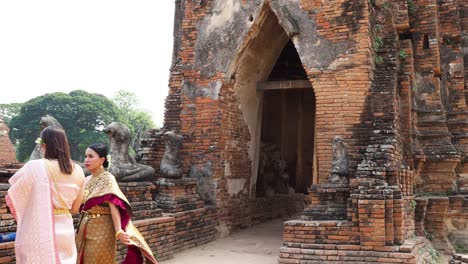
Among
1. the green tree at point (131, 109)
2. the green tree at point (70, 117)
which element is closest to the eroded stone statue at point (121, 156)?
the green tree at point (70, 117)

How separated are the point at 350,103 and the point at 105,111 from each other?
32648 millimetres

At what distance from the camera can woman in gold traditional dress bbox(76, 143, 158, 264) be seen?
397cm

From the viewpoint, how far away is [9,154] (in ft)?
42.8

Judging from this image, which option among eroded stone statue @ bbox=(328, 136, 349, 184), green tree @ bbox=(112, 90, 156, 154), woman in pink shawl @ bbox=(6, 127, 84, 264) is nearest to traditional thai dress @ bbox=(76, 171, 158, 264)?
woman in pink shawl @ bbox=(6, 127, 84, 264)

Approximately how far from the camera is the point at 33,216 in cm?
327

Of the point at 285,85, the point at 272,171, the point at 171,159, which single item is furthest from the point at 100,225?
the point at 272,171

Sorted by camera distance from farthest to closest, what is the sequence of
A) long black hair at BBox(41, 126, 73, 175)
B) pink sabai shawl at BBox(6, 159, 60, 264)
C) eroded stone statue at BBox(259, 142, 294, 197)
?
eroded stone statue at BBox(259, 142, 294, 197)
long black hair at BBox(41, 126, 73, 175)
pink sabai shawl at BBox(6, 159, 60, 264)

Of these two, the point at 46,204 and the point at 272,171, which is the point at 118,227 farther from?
the point at 272,171

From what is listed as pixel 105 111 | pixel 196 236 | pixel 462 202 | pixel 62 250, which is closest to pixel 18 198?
pixel 62 250

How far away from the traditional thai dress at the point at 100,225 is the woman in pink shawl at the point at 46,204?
0.47 m

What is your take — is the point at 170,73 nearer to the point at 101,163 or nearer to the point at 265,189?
the point at 265,189

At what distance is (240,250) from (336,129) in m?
2.68

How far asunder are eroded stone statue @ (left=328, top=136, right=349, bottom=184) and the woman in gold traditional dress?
13.4ft

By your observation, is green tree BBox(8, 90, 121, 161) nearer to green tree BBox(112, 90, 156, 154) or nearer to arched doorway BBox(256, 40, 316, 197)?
green tree BBox(112, 90, 156, 154)
